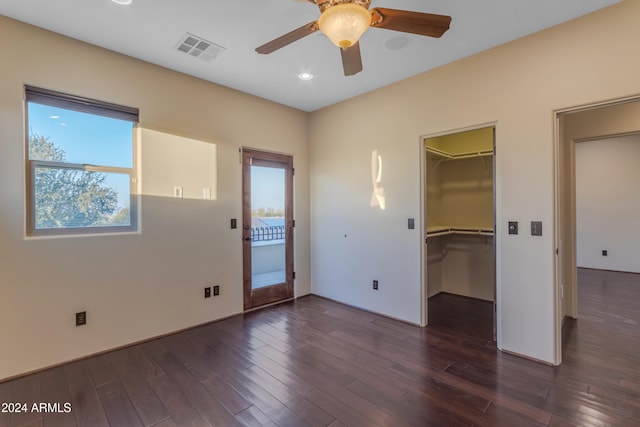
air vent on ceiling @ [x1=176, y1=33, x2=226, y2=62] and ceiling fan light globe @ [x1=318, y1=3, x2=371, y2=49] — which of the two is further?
air vent on ceiling @ [x1=176, y1=33, x2=226, y2=62]

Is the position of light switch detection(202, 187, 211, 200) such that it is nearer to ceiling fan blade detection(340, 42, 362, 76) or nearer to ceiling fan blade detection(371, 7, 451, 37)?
ceiling fan blade detection(340, 42, 362, 76)

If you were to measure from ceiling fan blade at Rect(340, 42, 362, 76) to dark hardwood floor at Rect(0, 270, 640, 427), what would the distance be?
232 centimetres

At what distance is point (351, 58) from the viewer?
198cm

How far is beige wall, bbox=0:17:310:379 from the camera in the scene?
7.65ft

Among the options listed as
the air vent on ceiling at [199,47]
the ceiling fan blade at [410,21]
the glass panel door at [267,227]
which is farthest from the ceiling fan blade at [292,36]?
the glass panel door at [267,227]

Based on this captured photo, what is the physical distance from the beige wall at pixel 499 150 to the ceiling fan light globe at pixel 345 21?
1816 millimetres

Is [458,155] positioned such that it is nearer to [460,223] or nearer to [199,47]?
[460,223]

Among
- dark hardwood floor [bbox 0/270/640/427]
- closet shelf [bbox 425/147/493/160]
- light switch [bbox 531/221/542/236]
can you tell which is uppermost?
closet shelf [bbox 425/147/493/160]

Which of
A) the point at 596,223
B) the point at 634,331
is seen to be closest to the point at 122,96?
the point at 634,331

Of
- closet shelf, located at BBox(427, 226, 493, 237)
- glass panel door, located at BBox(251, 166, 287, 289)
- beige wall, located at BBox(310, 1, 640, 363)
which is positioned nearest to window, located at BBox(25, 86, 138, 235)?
glass panel door, located at BBox(251, 166, 287, 289)

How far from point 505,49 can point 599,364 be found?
2.82 metres

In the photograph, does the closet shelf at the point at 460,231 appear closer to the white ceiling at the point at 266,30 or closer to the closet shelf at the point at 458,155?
the closet shelf at the point at 458,155

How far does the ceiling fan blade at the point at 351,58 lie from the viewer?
6.17ft

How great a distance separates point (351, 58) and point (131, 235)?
2591mm
